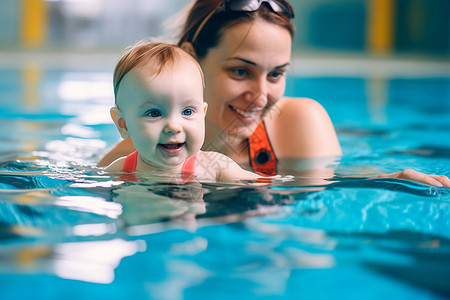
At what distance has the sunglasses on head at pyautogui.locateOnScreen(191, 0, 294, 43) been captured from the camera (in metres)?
3.04

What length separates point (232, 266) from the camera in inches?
67.4

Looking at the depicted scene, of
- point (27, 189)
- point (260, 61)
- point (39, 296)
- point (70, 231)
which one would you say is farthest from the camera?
point (260, 61)

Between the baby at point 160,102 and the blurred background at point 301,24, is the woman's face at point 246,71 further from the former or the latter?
the blurred background at point 301,24

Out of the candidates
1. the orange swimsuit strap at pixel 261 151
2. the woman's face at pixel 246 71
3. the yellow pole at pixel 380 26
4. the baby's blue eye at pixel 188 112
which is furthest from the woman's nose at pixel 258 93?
the yellow pole at pixel 380 26

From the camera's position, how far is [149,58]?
7.63ft

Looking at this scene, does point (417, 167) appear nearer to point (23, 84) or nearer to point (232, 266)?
point (232, 266)

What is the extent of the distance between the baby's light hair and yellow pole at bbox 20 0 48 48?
18.4 metres

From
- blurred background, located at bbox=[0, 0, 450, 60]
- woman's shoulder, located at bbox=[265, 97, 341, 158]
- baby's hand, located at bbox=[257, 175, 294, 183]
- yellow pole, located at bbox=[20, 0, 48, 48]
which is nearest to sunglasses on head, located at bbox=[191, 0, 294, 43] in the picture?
woman's shoulder, located at bbox=[265, 97, 341, 158]

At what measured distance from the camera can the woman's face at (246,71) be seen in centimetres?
296

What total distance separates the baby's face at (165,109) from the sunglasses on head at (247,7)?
80 cm

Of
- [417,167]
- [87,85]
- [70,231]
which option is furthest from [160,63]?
[87,85]

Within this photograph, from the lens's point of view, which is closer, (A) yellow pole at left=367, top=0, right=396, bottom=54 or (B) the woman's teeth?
(B) the woman's teeth

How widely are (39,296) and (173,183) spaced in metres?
0.97

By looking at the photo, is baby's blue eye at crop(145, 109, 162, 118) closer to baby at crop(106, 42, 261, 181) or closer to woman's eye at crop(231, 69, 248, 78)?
baby at crop(106, 42, 261, 181)
